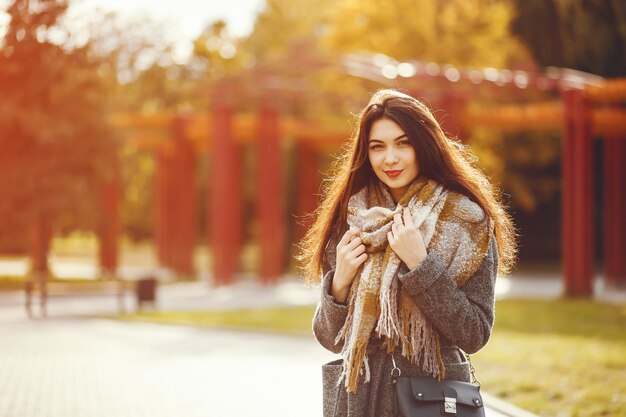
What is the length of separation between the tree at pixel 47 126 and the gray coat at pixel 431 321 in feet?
77.7

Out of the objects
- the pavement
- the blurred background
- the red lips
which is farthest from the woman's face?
the blurred background

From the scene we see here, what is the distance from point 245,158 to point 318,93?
15.8 meters

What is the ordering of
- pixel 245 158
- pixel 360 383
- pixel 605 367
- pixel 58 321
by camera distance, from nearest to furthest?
pixel 360 383 < pixel 605 367 < pixel 58 321 < pixel 245 158

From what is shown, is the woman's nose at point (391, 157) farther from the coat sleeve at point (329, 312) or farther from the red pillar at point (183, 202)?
the red pillar at point (183, 202)

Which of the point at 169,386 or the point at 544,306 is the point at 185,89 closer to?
the point at 544,306

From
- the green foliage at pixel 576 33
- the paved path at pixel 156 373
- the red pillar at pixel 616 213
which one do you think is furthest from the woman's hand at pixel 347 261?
the red pillar at pixel 616 213

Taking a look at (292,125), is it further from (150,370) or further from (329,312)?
(329,312)

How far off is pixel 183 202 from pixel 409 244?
29.0 metres

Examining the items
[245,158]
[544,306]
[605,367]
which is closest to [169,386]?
[605,367]

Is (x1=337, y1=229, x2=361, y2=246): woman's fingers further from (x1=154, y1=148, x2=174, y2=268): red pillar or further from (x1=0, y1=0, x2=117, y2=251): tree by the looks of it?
(x1=154, y1=148, x2=174, y2=268): red pillar

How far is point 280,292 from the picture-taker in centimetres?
2483

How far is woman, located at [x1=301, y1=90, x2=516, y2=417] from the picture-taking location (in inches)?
135

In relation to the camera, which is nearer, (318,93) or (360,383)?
(360,383)

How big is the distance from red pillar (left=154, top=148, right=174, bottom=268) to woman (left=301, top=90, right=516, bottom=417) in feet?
97.7
